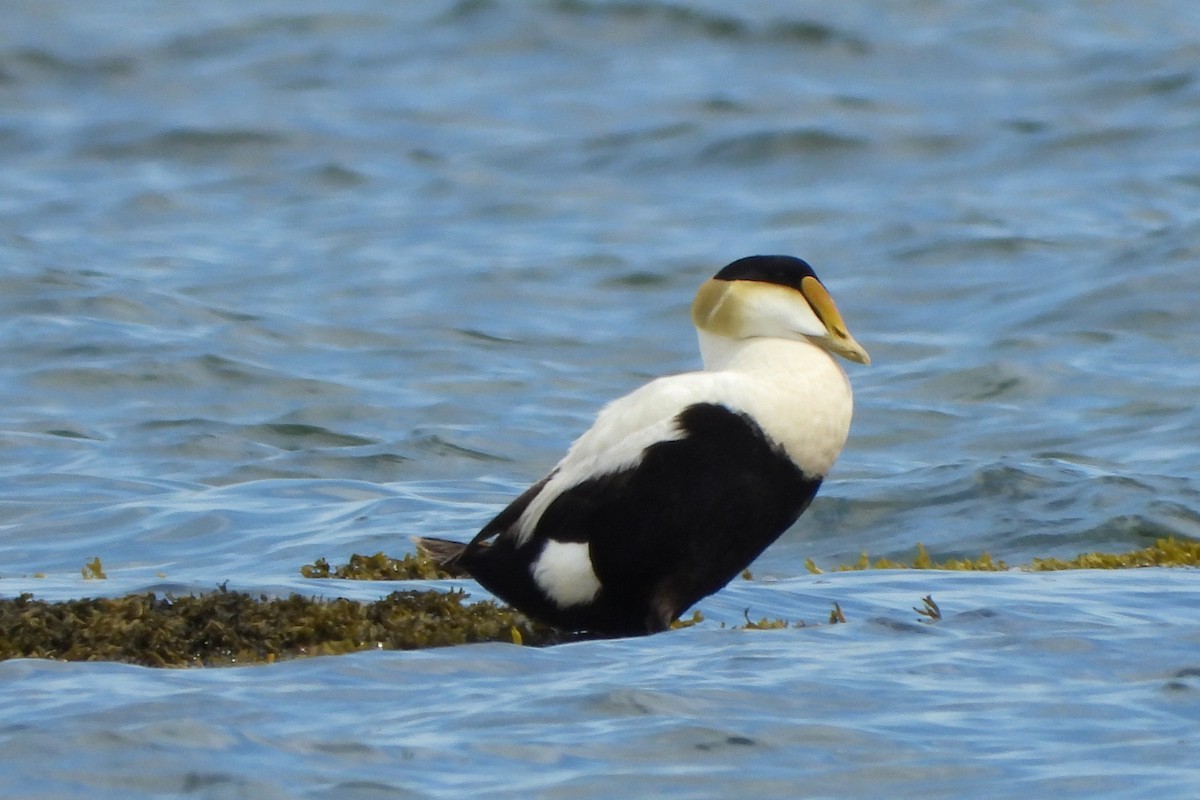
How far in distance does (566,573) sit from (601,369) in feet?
34.4

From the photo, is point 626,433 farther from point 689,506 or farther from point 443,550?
point 443,550

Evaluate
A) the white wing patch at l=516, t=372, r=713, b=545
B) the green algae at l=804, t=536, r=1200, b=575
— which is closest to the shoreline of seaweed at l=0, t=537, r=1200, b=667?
the white wing patch at l=516, t=372, r=713, b=545

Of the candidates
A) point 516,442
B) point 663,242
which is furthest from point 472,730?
point 663,242

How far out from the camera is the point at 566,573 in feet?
18.9

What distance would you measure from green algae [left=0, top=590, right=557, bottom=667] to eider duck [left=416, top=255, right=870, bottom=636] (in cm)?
16

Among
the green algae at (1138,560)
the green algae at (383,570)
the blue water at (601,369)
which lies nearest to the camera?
the blue water at (601,369)

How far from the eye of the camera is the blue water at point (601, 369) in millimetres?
4758

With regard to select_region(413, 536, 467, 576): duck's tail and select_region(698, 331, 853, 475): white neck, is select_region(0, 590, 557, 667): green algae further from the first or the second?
select_region(698, 331, 853, 475): white neck

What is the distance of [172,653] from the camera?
5527 mm

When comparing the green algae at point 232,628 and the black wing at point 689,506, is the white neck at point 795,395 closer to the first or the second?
the black wing at point 689,506

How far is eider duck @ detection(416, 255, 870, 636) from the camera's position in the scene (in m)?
5.59

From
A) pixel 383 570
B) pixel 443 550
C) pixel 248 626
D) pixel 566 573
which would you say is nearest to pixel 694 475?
pixel 566 573

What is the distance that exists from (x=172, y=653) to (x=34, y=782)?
112cm

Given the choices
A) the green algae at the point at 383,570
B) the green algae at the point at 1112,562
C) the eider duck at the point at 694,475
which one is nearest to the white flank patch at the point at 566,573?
the eider duck at the point at 694,475
